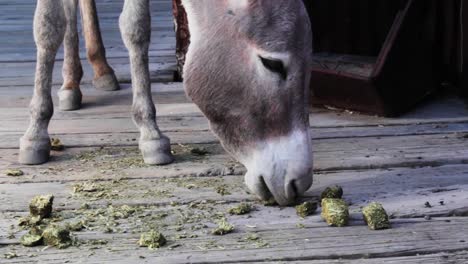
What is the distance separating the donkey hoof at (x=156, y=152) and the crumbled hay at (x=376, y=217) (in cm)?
87

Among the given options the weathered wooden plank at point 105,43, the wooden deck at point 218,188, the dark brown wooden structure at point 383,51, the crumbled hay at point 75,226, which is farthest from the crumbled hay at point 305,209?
the weathered wooden plank at point 105,43

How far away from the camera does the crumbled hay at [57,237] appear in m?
2.28

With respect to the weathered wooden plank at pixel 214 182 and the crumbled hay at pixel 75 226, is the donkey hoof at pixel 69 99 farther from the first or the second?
the crumbled hay at pixel 75 226

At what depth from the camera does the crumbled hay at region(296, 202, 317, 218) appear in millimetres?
2473

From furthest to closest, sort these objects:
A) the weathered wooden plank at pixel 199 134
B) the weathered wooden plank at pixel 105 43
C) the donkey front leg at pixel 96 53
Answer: the weathered wooden plank at pixel 105 43 < the donkey front leg at pixel 96 53 < the weathered wooden plank at pixel 199 134

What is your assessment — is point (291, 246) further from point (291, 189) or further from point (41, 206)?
point (41, 206)

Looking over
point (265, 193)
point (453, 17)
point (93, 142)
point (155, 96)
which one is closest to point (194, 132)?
point (93, 142)

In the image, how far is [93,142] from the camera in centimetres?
335

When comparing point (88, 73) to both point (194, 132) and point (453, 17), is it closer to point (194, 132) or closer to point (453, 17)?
point (194, 132)

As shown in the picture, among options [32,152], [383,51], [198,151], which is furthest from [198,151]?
[383,51]

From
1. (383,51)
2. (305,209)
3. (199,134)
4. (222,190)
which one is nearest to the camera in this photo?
(305,209)

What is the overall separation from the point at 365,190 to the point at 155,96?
1.65 m

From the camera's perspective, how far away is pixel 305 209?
8.11 feet

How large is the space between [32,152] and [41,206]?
24.0 inches
